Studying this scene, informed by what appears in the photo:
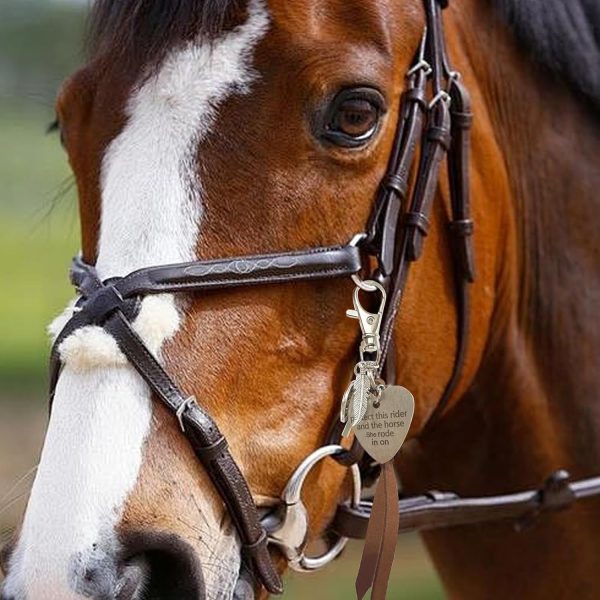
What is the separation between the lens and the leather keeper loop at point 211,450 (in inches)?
62.0

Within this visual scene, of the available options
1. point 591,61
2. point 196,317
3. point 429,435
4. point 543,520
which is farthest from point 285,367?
point 591,61

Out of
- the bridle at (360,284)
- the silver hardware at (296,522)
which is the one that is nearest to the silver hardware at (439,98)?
the bridle at (360,284)

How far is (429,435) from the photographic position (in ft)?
7.63

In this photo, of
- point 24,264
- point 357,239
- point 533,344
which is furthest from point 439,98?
point 24,264

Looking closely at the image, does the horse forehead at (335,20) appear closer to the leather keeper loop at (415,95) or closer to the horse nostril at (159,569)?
the leather keeper loop at (415,95)

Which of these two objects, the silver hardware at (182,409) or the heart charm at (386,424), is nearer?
the silver hardware at (182,409)

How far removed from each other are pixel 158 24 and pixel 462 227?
60 cm

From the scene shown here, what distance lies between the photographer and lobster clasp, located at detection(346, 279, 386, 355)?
5.78 ft

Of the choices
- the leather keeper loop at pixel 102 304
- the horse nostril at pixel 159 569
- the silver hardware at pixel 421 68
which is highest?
the silver hardware at pixel 421 68

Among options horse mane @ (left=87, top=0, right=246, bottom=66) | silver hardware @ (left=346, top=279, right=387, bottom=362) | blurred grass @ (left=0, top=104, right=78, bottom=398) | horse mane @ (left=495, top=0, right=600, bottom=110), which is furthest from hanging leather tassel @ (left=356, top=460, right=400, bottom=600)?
blurred grass @ (left=0, top=104, right=78, bottom=398)

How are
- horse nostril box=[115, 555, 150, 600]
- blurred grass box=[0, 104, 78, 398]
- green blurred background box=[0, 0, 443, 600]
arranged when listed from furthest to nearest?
blurred grass box=[0, 104, 78, 398], green blurred background box=[0, 0, 443, 600], horse nostril box=[115, 555, 150, 600]

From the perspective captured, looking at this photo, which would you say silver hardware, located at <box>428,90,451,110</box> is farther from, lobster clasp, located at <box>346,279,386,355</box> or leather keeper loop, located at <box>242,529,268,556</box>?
leather keeper loop, located at <box>242,529,268,556</box>

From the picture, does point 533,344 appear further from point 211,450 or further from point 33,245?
point 33,245

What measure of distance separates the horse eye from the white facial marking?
0.13 m
